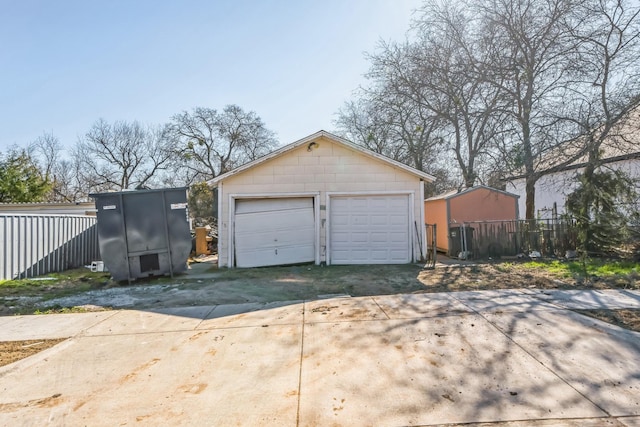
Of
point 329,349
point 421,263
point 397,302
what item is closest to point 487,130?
point 421,263

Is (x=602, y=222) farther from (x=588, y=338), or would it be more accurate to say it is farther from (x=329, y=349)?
(x=329, y=349)

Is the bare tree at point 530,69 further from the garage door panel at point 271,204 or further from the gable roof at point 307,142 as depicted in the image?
the garage door panel at point 271,204

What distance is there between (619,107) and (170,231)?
485 inches

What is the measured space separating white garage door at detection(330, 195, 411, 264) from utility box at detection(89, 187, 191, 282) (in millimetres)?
4250

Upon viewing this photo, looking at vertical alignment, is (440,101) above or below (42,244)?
above

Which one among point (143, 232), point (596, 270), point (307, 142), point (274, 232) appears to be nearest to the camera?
point (596, 270)

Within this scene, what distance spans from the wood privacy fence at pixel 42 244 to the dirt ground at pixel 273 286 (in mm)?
1356

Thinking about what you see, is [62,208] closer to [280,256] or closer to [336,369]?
[280,256]

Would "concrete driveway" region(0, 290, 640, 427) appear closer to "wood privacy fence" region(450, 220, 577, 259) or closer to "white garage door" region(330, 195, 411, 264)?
"white garage door" region(330, 195, 411, 264)

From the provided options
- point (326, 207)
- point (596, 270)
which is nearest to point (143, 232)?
point (326, 207)

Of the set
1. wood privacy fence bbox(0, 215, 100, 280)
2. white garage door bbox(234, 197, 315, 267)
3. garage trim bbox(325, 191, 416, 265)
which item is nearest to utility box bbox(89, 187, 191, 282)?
white garage door bbox(234, 197, 315, 267)

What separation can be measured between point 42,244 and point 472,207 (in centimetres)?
1451

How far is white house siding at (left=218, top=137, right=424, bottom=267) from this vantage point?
10227mm

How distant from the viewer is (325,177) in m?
10.3
